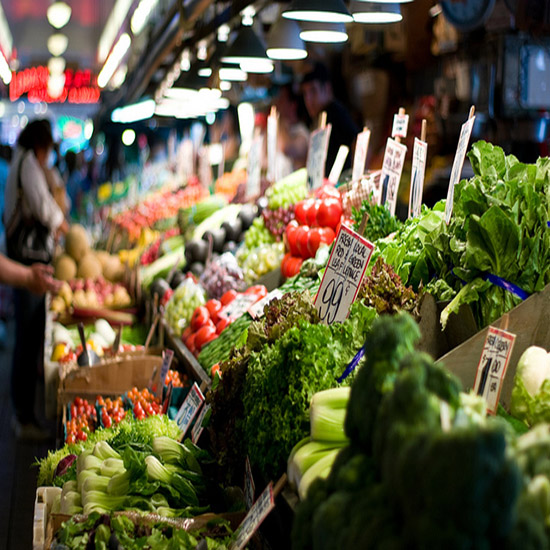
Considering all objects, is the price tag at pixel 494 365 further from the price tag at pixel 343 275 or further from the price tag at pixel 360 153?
the price tag at pixel 360 153

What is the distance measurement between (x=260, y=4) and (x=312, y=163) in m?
1.34

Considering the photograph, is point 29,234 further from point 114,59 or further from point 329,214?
point 114,59

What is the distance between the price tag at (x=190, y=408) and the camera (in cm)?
342

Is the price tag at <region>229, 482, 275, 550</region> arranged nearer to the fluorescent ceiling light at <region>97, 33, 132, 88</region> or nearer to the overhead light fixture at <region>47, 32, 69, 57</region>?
the fluorescent ceiling light at <region>97, 33, 132, 88</region>

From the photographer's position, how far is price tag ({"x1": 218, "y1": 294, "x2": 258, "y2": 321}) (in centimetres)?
491

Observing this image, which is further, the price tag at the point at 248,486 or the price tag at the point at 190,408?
the price tag at the point at 190,408

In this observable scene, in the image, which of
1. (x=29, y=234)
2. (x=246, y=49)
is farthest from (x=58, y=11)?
(x=246, y=49)

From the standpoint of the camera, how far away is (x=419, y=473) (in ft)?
4.47

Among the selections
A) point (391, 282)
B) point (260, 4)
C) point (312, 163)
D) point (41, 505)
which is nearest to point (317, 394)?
Result: point (391, 282)

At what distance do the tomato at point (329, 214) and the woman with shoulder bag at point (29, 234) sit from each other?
361 centimetres

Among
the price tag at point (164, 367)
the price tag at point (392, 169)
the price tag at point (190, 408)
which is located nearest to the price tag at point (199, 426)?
the price tag at point (190, 408)

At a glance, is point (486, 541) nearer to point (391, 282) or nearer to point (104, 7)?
point (391, 282)

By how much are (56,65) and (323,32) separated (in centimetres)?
2181

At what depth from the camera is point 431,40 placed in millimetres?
9859
